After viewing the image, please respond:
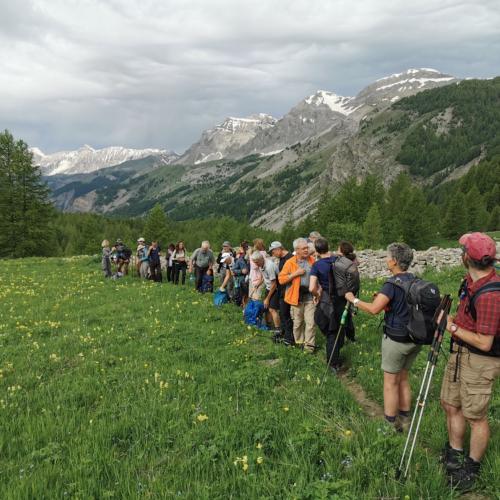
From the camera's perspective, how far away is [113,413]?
6766 millimetres

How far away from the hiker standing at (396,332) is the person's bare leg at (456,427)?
1.11m

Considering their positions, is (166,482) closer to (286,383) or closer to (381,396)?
(286,383)

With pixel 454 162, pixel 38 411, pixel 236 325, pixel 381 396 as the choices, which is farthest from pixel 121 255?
pixel 454 162

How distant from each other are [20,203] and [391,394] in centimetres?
5405

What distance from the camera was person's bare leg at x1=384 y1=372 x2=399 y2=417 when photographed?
21.4ft

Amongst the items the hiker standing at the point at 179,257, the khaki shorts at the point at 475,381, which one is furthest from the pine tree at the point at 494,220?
the khaki shorts at the point at 475,381

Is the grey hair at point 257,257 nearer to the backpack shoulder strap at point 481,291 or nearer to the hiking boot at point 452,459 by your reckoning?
the hiking boot at point 452,459

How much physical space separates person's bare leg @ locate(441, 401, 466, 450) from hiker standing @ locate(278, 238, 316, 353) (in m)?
5.44

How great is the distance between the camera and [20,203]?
161 ft

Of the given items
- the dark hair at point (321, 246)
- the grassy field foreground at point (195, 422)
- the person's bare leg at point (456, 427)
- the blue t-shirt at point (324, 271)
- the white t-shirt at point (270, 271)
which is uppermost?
the dark hair at point (321, 246)

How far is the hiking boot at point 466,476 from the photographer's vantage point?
4.68 metres

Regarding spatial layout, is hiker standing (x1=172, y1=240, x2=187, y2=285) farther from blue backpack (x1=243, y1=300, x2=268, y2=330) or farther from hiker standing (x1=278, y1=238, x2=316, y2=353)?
hiker standing (x1=278, y1=238, x2=316, y2=353)

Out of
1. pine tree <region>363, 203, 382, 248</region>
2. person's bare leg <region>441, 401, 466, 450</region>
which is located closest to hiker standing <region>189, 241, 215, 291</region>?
person's bare leg <region>441, 401, 466, 450</region>

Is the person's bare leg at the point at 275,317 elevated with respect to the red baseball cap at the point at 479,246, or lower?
lower
